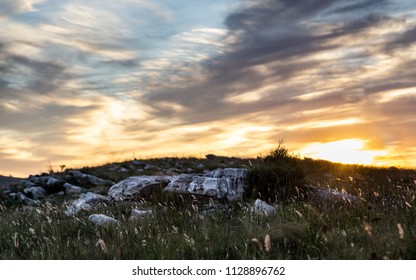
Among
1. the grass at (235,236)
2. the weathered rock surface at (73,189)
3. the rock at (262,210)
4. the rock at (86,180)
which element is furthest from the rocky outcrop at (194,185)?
the rock at (86,180)

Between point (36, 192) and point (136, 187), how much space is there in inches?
325

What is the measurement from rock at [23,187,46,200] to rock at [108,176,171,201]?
284 inches

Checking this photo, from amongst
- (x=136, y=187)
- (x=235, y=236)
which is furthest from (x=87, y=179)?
(x=235, y=236)

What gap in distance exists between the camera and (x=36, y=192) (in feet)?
62.5

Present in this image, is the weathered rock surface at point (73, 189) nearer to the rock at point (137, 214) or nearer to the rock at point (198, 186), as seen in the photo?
the rock at point (198, 186)

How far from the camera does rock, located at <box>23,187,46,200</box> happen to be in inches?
740

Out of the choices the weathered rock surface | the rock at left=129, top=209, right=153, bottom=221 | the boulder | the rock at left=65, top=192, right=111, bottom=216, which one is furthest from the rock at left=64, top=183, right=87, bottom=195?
the rock at left=129, top=209, right=153, bottom=221

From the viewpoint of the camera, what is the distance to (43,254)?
253 inches

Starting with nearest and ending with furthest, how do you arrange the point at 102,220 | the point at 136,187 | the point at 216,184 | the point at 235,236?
the point at 235,236
the point at 102,220
the point at 216,184
the point at 136,187

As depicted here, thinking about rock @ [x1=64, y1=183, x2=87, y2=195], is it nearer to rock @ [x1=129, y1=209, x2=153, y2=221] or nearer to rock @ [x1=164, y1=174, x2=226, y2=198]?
rock @ [x1=164, y1=174, x2=226, y2=198]

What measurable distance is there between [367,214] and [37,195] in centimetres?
1464

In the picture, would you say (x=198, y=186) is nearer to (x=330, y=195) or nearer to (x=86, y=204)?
(x=86, y=204)
